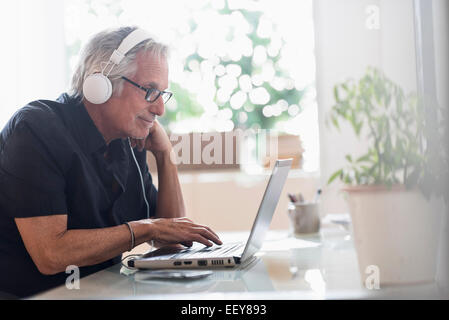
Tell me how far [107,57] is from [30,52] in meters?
1.99

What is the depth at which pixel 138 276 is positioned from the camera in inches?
33.1

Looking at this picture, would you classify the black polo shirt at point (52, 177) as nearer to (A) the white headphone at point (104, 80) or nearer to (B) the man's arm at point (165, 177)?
(A) the white headphone at point (104, 80)

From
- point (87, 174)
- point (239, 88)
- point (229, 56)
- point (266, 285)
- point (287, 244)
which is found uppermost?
point (229, 56)

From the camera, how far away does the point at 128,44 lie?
1.19 metres

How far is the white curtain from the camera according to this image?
108 inches

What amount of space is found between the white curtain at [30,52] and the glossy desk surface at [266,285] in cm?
220

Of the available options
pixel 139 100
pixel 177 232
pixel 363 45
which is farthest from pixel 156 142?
pixel 363 45

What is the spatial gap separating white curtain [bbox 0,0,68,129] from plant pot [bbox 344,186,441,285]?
254 cm

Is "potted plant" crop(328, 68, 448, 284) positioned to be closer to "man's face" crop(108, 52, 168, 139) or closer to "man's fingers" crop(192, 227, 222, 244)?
"man's fingers" crop(192, 227, 222, 244)

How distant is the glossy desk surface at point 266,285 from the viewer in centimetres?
63

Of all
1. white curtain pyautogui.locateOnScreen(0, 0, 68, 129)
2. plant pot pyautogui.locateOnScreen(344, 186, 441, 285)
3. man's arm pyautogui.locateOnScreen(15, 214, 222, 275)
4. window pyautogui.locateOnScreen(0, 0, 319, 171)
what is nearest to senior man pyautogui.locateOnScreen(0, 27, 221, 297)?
man's arm pyautogui.locateOnScreen(15, 214, 222, 275)

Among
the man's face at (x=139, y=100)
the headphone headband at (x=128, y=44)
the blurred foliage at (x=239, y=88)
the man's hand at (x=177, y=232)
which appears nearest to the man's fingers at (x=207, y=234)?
the man's hand at (x=177, y=232)

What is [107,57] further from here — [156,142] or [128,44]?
[156,142]

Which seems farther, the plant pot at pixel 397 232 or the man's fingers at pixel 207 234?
the man's fingers at pixel 207 234
